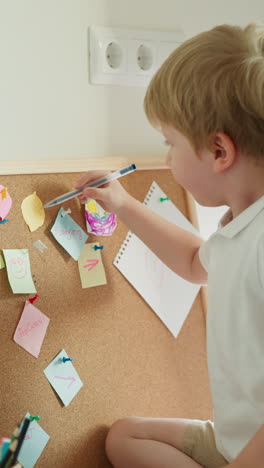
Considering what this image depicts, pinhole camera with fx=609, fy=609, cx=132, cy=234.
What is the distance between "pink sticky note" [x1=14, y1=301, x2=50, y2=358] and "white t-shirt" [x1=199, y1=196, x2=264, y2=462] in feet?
0.85

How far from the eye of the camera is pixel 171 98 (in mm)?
805

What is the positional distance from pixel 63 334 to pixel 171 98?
16.2 inches

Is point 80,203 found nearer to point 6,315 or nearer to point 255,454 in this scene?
point 6,315

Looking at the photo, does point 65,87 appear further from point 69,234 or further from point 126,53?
point 69,234

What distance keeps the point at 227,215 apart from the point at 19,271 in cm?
33

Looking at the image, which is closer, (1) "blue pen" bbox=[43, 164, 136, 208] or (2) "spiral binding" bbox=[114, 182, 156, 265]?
(1) "blue pen" bbox=[43, 164, 136, 208]

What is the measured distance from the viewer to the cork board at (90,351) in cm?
92

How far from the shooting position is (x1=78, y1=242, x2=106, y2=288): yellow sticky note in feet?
3.31

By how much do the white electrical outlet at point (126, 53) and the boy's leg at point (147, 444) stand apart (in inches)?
22.9

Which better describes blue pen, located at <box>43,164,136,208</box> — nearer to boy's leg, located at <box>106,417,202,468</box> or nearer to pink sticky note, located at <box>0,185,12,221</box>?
pink sticky note, located at <box>0,185,12,221</box>

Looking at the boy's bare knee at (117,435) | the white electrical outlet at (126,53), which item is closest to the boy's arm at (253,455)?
the boy's bare knee at (117,435)

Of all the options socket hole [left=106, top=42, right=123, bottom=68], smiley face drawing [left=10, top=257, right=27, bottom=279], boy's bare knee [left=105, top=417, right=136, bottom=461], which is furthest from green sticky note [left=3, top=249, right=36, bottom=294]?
socket hole [left=106, top=42, right=123, bottom=68]

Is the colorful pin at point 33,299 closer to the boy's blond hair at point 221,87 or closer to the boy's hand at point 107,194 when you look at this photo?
the boy's hand at point 107,194

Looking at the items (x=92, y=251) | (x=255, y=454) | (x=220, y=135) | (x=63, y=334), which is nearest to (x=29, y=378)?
(x=63, y=334)
